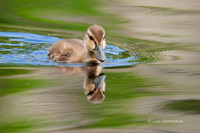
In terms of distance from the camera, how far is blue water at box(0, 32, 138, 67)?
9.39m

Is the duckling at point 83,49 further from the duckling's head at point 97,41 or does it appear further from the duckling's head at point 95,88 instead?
the duckling's head at point 95,88

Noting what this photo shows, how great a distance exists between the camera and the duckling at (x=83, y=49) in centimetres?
903

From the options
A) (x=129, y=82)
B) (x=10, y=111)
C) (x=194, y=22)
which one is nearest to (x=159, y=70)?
(x=129, y=82)

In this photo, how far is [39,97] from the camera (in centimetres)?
670

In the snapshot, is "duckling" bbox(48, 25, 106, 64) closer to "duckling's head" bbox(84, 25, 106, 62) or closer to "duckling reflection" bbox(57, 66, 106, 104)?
"duckling's head" bbox(84, 25, 106, 62)

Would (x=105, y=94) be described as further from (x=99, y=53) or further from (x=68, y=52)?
(x=68, y=52)

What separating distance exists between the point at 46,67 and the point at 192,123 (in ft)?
12.4

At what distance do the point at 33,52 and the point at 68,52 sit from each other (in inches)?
42.8

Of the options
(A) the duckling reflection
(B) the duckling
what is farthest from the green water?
(B) the duckling

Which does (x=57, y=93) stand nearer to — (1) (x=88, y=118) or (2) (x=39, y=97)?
(2) (x=39, y=97)

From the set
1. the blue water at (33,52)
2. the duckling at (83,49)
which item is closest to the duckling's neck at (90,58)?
the duckling at (83,49)

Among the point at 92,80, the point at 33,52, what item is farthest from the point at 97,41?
the point at 33,52

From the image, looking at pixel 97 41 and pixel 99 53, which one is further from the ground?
pixel 97 41

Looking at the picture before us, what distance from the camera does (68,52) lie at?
31.9ft
